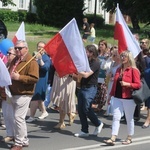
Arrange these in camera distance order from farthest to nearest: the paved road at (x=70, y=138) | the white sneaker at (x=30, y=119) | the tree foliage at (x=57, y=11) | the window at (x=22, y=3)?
the window at (x=22, y=3) < the tree foliage at (x=57, y=11) < the white sneaker at (x=30, y=119) < the paved road at (x=70, y=138)

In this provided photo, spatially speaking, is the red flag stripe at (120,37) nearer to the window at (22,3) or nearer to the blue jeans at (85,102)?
the blue jeans at (85,102)

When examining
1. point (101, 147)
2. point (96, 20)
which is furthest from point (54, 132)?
point (96, 20)

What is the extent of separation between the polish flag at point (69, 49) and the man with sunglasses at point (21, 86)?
2.83ft

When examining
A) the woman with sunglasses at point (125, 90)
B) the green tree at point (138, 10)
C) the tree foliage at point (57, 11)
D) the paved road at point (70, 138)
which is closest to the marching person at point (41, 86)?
the paved road at point (70, 138)

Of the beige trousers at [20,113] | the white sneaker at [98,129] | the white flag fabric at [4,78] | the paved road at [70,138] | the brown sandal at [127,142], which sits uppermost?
the white flag fabric at [4,78]

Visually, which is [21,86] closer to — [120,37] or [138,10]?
[120,37]

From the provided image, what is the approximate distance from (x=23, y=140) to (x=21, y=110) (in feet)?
1.64

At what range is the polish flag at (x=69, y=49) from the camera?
349 inches

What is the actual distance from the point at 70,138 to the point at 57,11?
36404mm

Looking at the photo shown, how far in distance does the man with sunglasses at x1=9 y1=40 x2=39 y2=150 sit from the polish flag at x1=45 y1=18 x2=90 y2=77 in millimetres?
863

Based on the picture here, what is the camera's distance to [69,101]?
992cm

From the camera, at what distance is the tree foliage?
1764 inches

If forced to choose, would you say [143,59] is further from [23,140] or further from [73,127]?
[23,140]

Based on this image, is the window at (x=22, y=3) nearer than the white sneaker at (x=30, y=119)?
No
